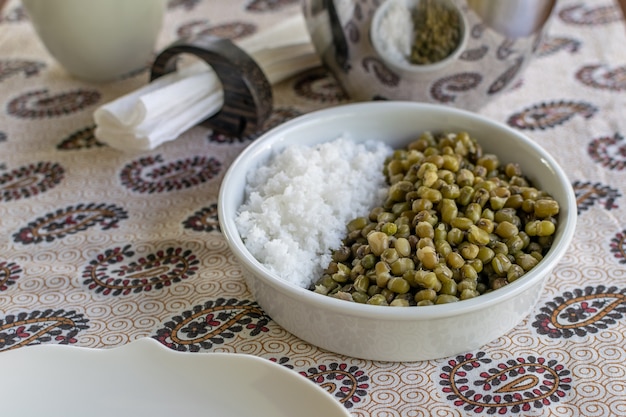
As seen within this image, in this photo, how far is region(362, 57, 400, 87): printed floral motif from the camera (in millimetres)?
953

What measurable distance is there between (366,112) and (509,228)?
0.26m

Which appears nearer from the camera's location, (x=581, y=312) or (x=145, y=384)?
(x=145, y=384)

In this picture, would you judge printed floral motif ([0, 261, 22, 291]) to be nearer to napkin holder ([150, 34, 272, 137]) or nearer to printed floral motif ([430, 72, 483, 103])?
napkin holder ([150, 34, 272, 137])

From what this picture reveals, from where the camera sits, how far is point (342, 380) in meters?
0.65

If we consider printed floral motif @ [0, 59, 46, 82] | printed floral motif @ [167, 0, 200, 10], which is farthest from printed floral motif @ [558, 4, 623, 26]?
printed floral motif @ [0, 59, 46, 82]

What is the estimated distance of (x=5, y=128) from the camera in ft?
3.52

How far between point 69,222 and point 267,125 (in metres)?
0.32

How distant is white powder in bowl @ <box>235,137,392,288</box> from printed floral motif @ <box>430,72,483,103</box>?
139mm

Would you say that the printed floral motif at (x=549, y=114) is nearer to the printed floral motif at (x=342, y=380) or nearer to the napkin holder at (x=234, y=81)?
the napkin holder at (x=234, y=81)

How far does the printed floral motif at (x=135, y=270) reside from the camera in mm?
776

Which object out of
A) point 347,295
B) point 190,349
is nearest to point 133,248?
point 190,349

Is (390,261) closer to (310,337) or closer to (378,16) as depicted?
(310,337)

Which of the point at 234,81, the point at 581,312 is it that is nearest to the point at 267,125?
the point at 234,81

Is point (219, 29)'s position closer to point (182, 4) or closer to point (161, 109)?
point (182, 4)
